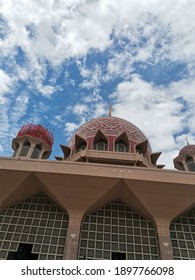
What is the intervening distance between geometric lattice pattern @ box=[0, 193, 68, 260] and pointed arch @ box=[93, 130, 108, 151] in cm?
642

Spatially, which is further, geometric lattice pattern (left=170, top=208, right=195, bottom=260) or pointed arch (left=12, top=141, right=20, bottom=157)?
pointed arch (left=12, top=141, right=20, bottom=157)

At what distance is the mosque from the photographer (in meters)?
10.7

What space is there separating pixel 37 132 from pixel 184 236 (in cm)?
1232

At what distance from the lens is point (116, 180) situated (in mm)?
11469

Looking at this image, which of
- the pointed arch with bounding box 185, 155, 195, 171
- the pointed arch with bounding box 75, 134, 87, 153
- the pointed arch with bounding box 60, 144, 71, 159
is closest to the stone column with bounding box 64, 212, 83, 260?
the pointed arch with bounding box 75, 134, 87, 153

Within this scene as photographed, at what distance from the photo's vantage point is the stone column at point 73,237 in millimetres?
10062

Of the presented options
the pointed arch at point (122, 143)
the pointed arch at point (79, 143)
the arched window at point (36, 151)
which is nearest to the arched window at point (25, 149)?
the arched window at point (36, 151)

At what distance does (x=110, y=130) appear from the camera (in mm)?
18406

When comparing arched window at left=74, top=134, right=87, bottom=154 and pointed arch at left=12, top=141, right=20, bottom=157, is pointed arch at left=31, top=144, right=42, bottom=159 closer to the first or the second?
pointed arch at left=12, top=141, right=20, bottom=157

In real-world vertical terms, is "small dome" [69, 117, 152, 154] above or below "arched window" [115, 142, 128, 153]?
above

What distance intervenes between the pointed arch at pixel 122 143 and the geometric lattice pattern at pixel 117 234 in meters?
5.75

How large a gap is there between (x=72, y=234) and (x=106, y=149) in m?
7.71

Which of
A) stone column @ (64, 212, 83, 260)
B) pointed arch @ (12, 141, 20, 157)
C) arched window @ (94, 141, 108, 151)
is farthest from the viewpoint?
pointed arch @ (12, 141, 20, 157)

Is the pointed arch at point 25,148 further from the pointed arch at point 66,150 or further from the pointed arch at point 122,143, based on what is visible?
the pointed arch at point 122,143
